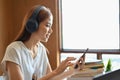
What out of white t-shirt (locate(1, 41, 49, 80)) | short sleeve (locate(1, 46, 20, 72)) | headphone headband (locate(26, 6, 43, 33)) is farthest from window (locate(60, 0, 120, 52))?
short sleeve (locate(1, 46, 20, 72))

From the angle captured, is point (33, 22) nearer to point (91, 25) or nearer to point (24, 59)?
point (24, 59)

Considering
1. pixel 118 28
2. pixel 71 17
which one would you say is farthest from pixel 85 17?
pixel 118 28

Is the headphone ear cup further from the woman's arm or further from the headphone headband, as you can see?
the woman's arm

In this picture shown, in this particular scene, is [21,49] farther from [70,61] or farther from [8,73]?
[70,61]

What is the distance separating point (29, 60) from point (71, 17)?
1.48m

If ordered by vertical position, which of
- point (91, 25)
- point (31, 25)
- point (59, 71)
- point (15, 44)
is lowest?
point (59, 71)

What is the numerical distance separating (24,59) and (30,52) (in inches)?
3.3

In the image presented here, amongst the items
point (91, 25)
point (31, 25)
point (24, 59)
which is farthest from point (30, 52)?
point (91, 25)

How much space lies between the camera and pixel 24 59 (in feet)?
5.98

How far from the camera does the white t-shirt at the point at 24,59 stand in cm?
177

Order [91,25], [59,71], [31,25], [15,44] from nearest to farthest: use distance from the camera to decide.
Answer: [31,25]
[15,44]
[59,71]
[91,25]

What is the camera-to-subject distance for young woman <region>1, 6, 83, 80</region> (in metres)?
1.75

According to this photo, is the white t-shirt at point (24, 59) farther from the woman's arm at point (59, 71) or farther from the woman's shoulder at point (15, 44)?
the woman's arm at point (59, 71)

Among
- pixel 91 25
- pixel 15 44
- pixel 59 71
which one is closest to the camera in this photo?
pixel 15 44
